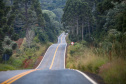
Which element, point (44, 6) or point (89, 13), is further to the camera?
point (44, 6)

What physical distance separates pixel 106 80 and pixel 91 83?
3.17 feet

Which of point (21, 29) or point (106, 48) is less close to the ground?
point (21, 29)

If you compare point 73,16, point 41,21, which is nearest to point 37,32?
point 41,21

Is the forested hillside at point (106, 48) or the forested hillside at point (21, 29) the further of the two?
the forested hillside at point (21, 29)

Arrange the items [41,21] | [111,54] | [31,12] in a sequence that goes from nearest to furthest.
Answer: [111,54], [31,12], [41,21]

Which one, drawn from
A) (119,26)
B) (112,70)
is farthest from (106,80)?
(119,26)

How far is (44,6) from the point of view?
134 m

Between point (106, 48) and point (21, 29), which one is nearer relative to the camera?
point (106, 48)

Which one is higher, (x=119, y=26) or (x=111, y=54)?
(x=119, y=26)

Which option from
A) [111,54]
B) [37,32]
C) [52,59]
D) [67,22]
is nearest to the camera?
[111,54]

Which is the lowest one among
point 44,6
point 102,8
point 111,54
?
point 111,54

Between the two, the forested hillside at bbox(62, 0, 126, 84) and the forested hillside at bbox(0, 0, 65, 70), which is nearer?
the forested hillside at bbox(62, 0, 126, 84)

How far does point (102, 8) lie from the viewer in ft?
72.3

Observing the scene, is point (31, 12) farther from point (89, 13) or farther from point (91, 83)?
point (91, 83)
